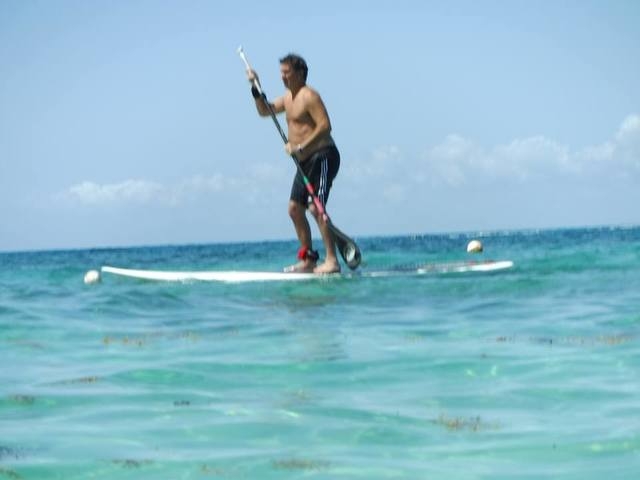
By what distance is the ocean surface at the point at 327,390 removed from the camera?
16.3 ft

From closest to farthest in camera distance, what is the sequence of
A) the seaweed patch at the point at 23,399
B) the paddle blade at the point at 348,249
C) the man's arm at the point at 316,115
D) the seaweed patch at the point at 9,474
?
the seaweed patch at the point at 9,474
the seaweed patch at the point at 23,399
the man's arm at the point at 316,115
the paddle blade at the point at 348,249

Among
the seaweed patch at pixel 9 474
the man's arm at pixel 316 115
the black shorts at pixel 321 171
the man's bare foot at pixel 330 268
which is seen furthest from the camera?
the man's bare foot at pixel 330 268

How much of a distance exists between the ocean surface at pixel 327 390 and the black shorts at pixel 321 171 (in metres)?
1.91

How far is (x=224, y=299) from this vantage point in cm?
1320

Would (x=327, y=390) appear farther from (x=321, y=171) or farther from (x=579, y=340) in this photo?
(x=321, y=171)

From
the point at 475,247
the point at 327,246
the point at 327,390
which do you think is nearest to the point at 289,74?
the point at 327,246

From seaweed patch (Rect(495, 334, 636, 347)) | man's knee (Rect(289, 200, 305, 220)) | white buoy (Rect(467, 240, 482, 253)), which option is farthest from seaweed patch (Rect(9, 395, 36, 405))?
white buoy (Rect(467, 240, 482, 253))

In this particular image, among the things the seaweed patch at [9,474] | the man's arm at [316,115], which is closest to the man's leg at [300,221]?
the man's arm at [316,115]

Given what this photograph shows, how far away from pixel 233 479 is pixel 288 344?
393 centimetres

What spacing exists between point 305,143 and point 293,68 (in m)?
0.90

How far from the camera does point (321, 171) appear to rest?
13625 mm

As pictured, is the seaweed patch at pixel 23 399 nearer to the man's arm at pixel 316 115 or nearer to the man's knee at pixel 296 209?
the man's arm at pixel 316 115

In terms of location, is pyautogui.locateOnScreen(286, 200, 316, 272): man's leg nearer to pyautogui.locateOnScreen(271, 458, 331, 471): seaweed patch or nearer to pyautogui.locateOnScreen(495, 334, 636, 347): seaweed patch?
pyautogui.locateOnScreen(495, 334, 636, 347): seaweed patch

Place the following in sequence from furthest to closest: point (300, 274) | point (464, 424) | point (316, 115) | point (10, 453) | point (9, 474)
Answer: point (300, 274)
point (316, 115)
point (464, 424)
point (10, 453)
point (9, 474)
